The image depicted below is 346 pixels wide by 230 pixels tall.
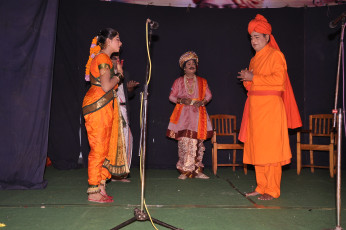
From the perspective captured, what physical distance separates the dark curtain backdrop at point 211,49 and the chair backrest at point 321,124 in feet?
0.75

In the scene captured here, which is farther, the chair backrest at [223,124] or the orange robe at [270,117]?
the chair backrest at [223,124]

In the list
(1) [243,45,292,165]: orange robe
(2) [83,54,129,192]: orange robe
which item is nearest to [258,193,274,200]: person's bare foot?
(1) [243,45,292,165]: orange robe

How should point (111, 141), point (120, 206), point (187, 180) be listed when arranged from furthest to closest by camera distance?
point (187, 180) < point (111, 141) < point (120, 206)

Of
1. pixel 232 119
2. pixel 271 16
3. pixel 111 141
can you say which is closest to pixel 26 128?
pixel 111 141

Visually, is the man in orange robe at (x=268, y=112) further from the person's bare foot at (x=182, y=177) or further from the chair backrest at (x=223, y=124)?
the chair backrest at (x=223, y=124)

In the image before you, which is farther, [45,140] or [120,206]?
[45,140]

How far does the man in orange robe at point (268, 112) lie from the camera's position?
368cm

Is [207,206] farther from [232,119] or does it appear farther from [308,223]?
[232,119]

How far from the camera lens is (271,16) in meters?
6.38

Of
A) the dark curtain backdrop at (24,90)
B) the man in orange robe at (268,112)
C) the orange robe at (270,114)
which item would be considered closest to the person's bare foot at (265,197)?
the man in orange robe at (268,112)

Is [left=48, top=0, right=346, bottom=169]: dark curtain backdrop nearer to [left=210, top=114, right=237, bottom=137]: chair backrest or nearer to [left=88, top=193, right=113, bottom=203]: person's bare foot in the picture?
[left=210, top=114, right=237, bottom=137]: chair backrest

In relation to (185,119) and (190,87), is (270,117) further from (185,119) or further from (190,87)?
(190,87)

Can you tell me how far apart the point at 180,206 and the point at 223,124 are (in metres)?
3.07

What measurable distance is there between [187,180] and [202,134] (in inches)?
29.3
